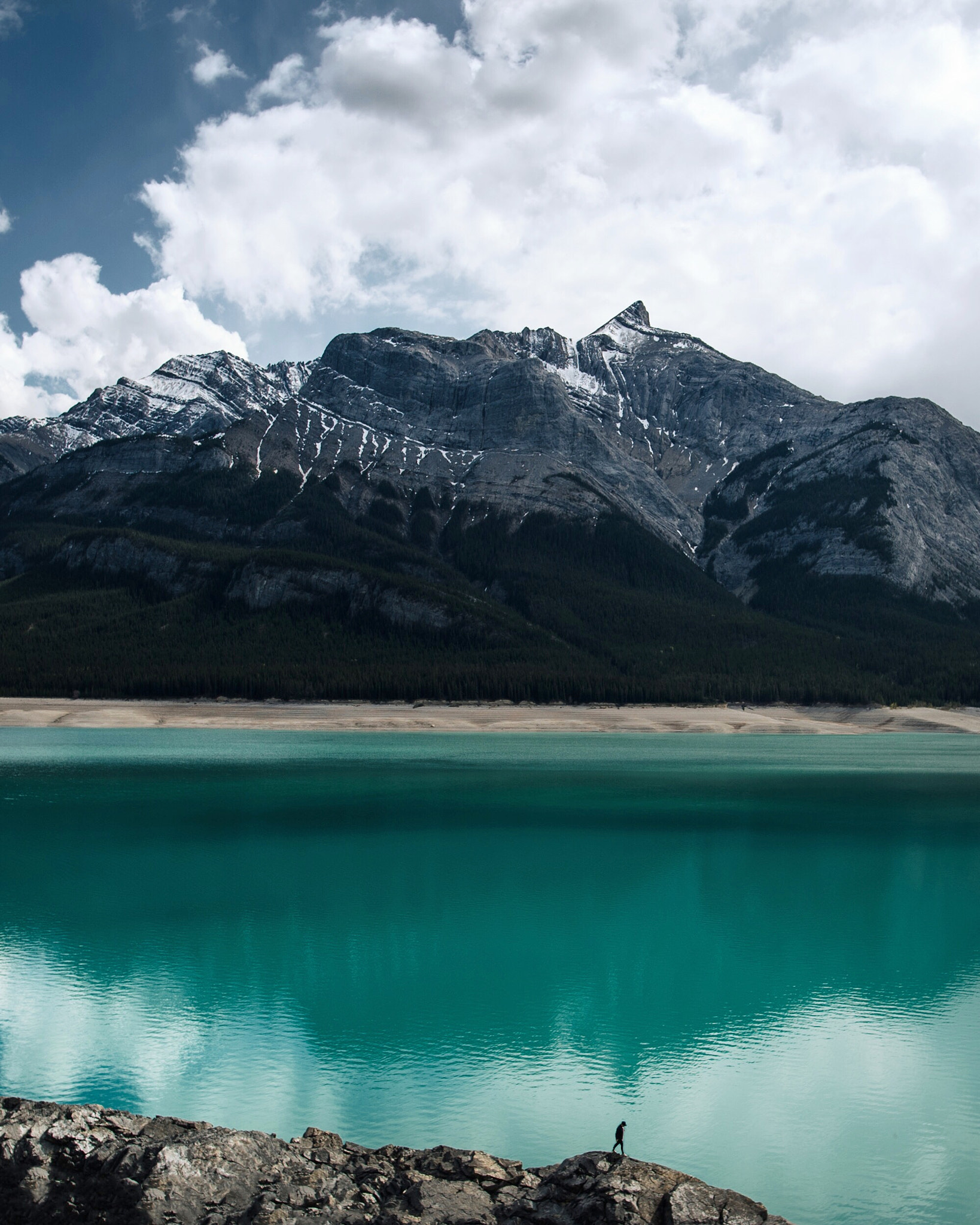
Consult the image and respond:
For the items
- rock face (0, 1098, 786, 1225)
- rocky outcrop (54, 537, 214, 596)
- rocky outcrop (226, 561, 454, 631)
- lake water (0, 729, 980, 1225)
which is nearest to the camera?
rock face (0, 1098, 786, 1225)

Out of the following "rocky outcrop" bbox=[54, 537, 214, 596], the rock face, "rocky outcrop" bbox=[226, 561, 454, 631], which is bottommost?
the rock face

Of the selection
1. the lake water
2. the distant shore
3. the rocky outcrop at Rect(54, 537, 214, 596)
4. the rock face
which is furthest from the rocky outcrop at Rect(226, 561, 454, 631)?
the rock face

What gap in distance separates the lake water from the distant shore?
61833 millimetres

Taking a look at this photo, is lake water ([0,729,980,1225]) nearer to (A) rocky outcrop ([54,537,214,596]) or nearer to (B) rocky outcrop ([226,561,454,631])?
(B) rocky outcrop ([226,561,454,631])

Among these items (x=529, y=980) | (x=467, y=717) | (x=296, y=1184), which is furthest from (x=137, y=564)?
(x=296, y=1184)

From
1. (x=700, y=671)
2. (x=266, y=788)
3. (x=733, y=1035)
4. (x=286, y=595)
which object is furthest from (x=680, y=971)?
(x=286, y=595)

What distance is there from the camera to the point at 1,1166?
11.2 meters

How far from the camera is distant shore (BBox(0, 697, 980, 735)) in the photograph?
4328 inches

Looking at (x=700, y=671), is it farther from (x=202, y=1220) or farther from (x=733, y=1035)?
(x=202, y=1220)

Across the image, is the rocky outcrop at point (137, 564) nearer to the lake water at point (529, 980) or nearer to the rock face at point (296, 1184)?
the lake water at point (529, 980)

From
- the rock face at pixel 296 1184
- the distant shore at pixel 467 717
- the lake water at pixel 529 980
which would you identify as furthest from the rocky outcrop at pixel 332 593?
the rock face at pixel 296 1184

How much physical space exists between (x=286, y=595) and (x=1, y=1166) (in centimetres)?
15643

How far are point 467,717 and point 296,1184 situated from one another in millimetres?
105793

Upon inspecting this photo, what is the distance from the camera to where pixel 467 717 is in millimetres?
116562
